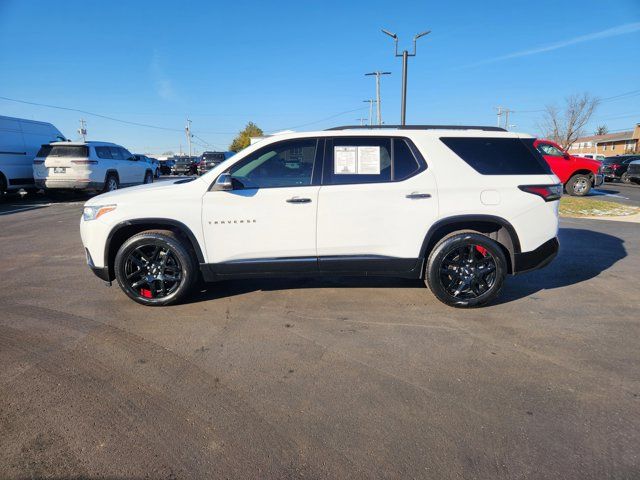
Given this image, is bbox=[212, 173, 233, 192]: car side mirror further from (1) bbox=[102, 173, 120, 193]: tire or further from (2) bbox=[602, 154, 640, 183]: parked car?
(2) bbox=[602, 154, 640, 183]: parked car

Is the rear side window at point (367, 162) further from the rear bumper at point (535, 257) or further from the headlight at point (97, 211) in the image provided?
the headlight at point (97, 211)

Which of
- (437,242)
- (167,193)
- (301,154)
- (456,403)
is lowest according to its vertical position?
(456,403)

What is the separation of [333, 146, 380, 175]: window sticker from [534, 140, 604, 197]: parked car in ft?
45.0

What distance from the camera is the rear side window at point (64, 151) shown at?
12594mm

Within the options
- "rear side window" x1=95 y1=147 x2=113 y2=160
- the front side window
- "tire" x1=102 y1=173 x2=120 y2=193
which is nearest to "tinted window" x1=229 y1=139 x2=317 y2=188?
"rear side window" x1=95 y1=147 x2=113 y2=160

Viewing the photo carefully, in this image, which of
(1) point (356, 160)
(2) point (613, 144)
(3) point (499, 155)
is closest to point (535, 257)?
(3) point (499, 155)

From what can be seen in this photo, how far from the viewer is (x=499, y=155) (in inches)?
162

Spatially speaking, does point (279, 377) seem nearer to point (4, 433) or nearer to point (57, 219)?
point (4, 433)

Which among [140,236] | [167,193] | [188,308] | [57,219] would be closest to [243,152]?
[167,193]

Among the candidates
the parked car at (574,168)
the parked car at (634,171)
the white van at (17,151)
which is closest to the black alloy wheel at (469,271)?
the parked car at (574,168)

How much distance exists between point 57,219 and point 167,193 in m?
7.95

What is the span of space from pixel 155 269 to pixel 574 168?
16196 mm

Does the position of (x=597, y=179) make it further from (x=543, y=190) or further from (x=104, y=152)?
(x=104, y=152)

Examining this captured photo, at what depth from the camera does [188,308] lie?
4141 mm
